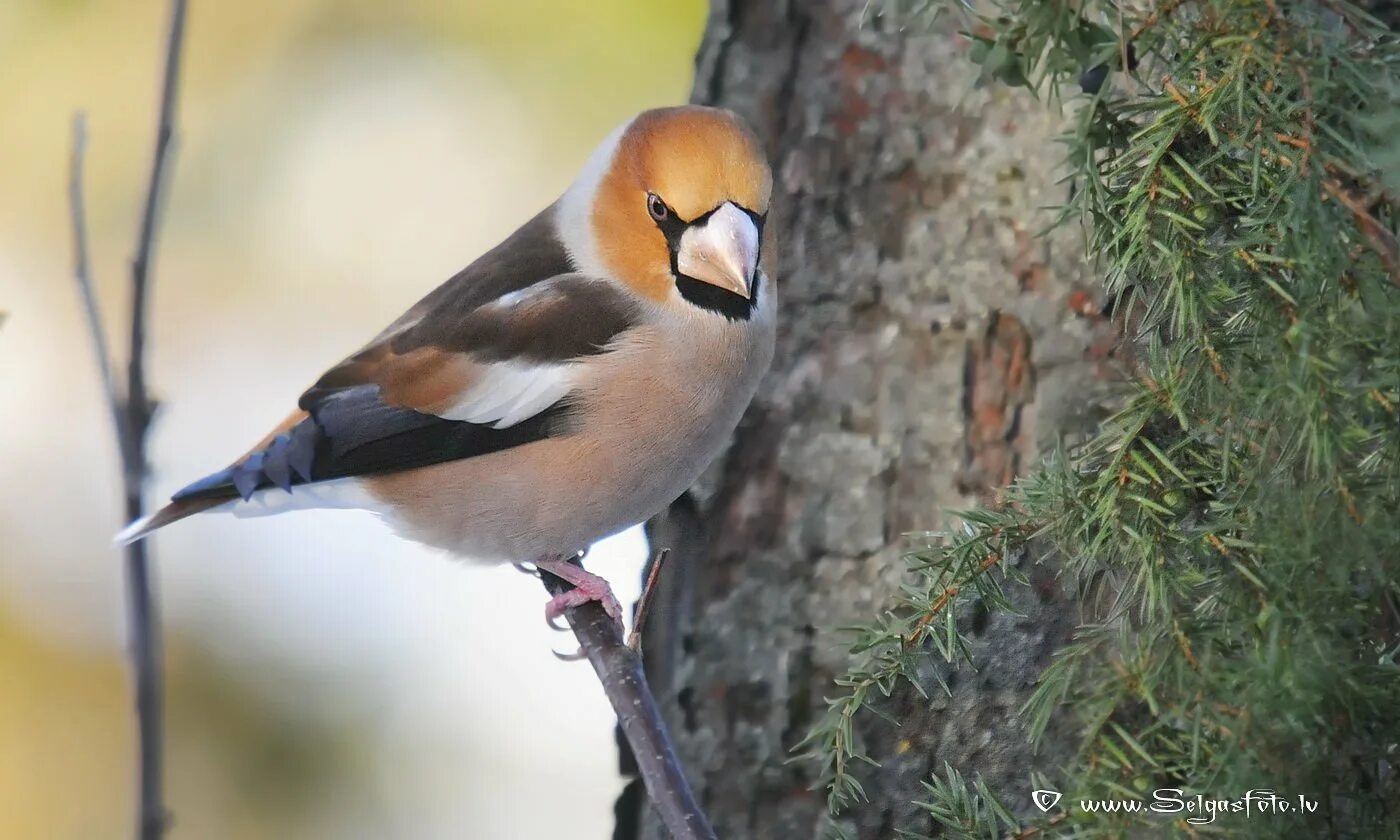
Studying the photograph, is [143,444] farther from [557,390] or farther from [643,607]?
[557,390]

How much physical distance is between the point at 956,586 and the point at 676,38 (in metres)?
2.08

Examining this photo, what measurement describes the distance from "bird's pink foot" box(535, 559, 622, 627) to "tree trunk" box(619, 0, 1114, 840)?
6.0 inches

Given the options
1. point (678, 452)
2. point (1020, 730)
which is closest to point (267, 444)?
point (678, 452)

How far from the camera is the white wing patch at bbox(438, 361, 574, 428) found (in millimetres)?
2023

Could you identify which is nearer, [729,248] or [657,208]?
[729,248]

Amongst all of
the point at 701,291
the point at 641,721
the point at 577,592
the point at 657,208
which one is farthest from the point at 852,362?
the point at 641,721

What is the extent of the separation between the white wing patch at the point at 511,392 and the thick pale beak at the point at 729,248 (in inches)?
14.0

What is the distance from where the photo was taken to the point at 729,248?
1.71 m

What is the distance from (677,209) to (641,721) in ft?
2.43

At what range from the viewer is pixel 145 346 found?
4.33 ft

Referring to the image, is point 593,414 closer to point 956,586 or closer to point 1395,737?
point 956,586

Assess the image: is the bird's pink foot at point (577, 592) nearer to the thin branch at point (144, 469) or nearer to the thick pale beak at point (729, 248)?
the thick pale beak at point (729, 248)

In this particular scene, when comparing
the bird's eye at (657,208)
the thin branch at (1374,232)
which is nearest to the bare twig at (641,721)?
the bird's eye at (657,208)

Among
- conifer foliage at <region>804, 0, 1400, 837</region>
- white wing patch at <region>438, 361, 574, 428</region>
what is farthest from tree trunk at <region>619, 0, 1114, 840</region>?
conifer foliage at <region>804, 0, 1400, 837</region>
